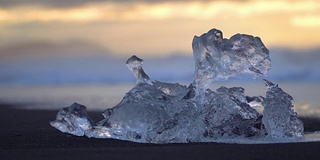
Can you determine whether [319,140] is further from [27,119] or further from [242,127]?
[27,119]

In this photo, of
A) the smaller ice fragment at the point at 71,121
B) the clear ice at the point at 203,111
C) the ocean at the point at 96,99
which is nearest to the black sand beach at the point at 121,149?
the smaller ice fragment at the point at 71,121

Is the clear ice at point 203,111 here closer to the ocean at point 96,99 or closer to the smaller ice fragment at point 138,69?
the smaller ice fragment at point 138,69

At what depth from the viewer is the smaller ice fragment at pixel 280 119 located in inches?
388

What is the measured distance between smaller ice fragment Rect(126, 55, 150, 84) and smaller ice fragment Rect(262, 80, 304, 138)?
5.07 feet

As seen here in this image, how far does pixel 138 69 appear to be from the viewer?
420 inches

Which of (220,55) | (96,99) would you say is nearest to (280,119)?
(220,55)

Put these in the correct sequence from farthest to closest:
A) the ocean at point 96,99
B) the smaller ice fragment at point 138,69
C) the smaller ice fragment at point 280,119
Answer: the ocean at point 96,99, the smaller ice fragment at point 138,69, the smaller ice fragment at point 280,119

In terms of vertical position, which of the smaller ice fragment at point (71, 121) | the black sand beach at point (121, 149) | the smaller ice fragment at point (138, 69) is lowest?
the black sand beach at point (121, 149)

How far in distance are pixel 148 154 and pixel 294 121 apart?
251cm

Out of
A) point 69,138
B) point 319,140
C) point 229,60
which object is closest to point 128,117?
point 69,138

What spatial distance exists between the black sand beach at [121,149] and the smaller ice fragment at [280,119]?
101 cm

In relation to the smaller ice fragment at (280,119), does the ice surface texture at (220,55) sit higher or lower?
higher

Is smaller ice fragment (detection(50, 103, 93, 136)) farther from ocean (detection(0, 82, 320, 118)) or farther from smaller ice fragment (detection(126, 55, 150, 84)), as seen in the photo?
ocean (detection(0, 82, 320, 118))

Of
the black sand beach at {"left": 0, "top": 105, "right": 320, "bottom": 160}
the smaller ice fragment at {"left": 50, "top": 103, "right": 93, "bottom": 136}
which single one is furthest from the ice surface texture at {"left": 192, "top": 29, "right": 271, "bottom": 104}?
the smaller ice fragment at {"left": 50, "top": 103, "right": 93, "bottom": 136}
